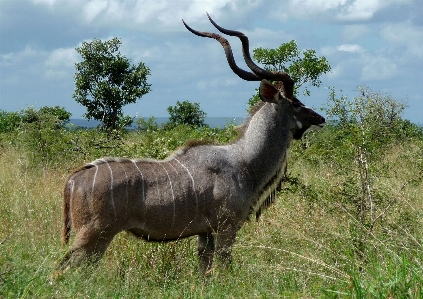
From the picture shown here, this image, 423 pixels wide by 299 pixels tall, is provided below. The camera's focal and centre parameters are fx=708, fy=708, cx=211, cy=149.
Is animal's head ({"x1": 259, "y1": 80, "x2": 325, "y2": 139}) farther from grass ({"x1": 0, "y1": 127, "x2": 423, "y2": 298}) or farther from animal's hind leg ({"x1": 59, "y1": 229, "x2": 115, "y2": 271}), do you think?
animal's hind leg ({"x1": 59, "y1": 229, "x2": 115, "y2": 271})

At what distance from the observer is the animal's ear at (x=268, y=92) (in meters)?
5.39

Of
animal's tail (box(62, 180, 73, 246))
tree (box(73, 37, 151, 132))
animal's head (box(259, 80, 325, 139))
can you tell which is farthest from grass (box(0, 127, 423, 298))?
tree (box(73, 37, 151, 132))

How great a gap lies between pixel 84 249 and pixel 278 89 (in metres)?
2.08

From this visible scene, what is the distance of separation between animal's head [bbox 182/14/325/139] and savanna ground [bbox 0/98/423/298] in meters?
0.27

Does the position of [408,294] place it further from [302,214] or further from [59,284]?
[302,214]

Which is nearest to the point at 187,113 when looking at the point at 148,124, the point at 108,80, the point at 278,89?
the point at 108,80

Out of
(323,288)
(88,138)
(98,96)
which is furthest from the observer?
(98,96)

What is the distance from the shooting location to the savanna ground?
3721 millimetres

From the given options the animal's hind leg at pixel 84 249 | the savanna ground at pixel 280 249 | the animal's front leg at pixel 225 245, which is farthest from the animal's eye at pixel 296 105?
the animal's hind leg at pixel 84 249

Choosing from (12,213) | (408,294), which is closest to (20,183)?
(12,213)

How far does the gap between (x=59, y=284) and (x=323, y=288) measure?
4.62 feet

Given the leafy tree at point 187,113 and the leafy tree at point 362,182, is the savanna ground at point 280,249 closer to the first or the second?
the leafy tree at point 362,182

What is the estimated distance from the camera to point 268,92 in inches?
215

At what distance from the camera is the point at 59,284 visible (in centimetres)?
382
